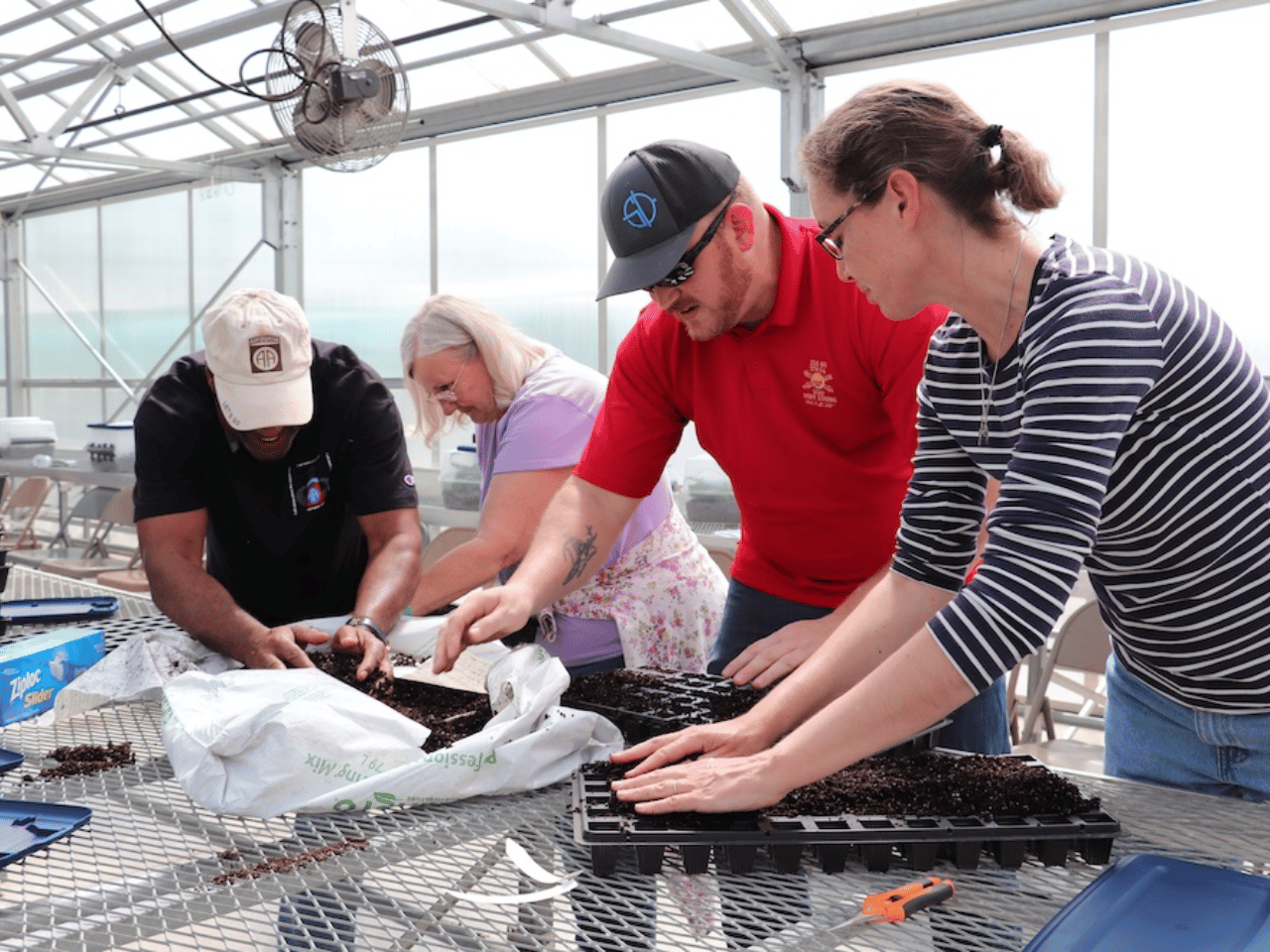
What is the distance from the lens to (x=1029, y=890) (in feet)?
2.82

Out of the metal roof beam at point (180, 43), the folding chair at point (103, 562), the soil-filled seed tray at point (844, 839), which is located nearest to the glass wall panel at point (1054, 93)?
the metal roof beam at point (180, 43)

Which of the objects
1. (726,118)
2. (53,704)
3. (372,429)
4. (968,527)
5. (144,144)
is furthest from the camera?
(144,144)

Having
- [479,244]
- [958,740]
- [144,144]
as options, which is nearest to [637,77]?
[479,244]

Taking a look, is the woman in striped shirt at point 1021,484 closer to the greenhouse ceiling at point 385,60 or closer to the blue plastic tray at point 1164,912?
the blue plastic tray at point 1164,912

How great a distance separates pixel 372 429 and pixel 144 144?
7652mm

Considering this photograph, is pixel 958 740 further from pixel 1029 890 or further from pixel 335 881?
pixel 335 881

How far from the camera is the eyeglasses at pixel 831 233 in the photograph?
40.9 inches

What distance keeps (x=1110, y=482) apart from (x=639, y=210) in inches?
25.8

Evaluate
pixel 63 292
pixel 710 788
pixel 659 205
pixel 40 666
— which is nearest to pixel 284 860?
pixel 710 788

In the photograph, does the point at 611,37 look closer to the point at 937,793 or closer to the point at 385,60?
the point at 385,60

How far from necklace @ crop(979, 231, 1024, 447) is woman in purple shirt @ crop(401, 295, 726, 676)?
82 cm

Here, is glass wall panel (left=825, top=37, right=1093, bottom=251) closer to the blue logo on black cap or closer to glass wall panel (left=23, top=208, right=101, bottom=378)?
the blue logo on black cap

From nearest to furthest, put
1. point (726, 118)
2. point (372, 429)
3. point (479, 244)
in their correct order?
point (372, 429)
point (726, 118)
point (479, 244)

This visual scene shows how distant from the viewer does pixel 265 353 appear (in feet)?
5.40
